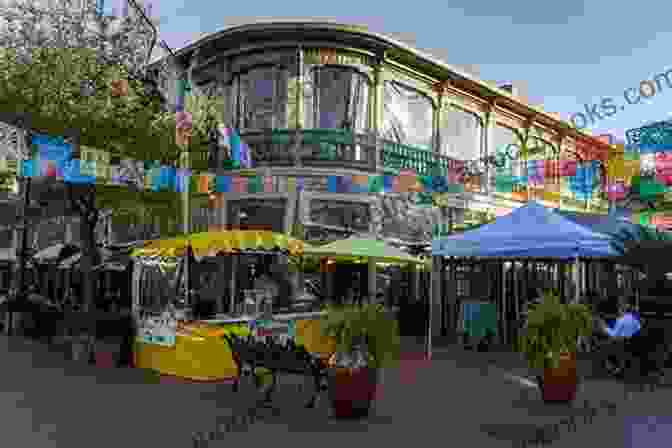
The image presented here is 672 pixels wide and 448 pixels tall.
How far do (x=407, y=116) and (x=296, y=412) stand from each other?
1216 centimetres

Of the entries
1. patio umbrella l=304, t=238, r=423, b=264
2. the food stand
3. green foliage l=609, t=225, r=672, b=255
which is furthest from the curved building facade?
green foliage l=609, t=225, r=672, b=255

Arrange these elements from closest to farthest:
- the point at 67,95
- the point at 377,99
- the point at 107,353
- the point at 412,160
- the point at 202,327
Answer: the point at 202,327
the point at 67,95
the point at 107,353
the point at 377,99
the point at 412,160

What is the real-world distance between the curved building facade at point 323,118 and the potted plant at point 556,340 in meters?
8.28

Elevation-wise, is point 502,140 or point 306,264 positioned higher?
point 502,140

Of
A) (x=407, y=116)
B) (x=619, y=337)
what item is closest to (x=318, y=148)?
(x=407, y=116)

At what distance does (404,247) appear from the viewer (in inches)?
619

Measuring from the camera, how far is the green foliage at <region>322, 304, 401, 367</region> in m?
7.00

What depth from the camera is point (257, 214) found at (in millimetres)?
16062

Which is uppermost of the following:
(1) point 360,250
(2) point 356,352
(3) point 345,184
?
(3) point 345,184

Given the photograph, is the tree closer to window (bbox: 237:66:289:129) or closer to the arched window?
window (bbox: 237:66:289:129)

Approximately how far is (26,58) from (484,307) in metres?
11.5

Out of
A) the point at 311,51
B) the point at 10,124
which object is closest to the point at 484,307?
the point at 311,51

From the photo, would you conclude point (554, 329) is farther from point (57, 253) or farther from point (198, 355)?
point (57, 253)

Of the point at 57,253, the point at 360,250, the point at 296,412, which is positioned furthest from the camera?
the point at 57,253
